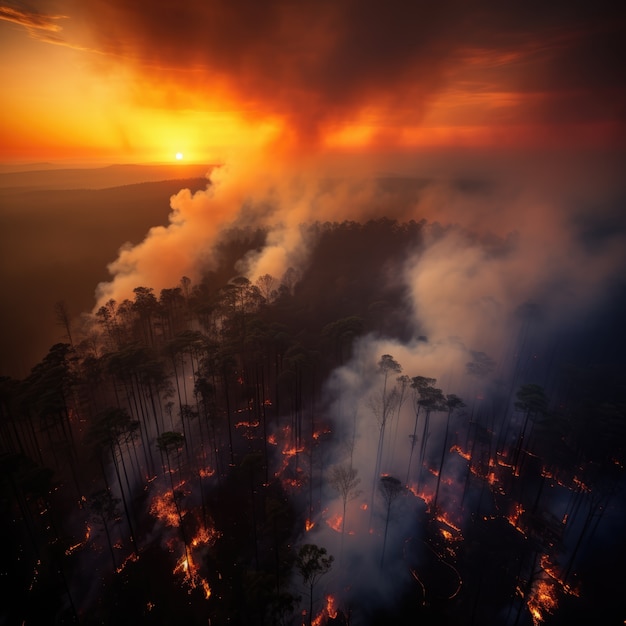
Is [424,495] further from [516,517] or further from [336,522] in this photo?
[336,522]

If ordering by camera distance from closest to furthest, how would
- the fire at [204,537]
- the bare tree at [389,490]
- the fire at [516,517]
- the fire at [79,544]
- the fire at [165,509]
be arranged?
1. the bare tree at [389,490]
2. the fire at [79,544]
3. the fire at [204,537]
4. the fire at [516,517]
5. the fire at [165,509]

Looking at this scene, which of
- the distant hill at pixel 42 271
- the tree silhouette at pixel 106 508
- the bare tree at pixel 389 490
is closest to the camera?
the tree silhouette at pixel 106 508

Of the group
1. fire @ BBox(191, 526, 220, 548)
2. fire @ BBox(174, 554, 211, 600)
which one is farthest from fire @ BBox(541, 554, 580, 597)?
fire @ BBox(191, 526, 220, 548)

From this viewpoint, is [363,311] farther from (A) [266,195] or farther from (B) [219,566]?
(A) [266,195]

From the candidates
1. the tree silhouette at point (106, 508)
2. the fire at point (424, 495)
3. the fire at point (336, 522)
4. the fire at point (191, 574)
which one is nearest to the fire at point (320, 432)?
A: the fire at point (336, 522)

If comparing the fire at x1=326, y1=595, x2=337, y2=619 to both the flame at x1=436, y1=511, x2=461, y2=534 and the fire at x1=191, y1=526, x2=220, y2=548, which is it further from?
the flame at x1=436, y1=511, x2=461, y2=534

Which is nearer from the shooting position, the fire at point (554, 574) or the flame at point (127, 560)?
the fire at point (554, 574)

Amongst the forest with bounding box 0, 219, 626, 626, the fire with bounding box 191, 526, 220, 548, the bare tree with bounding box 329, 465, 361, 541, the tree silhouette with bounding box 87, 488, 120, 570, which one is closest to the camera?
the forest with bounding box 0, 219, 626, 626

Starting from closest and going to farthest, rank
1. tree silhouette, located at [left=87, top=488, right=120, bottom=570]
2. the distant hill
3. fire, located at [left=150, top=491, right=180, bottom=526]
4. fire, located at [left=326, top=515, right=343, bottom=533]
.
A: tree silhouette, located at [left=87, top=488, right=120, bottom=570], fire, located at [left=326, top=515, right=343, bottom=533], fire, located at [left=150, top=491, right=180, bottom=526], the distant hill

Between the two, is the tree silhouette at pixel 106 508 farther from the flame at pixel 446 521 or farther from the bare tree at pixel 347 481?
the flame at pixel 446 521
